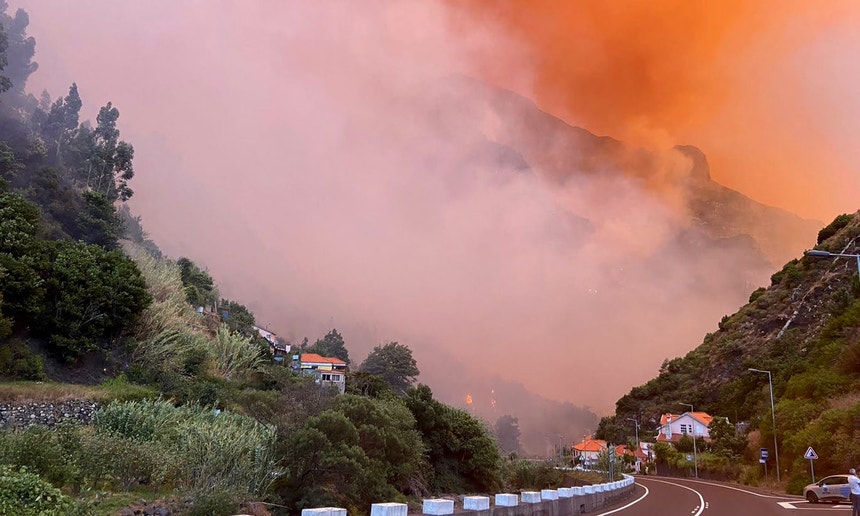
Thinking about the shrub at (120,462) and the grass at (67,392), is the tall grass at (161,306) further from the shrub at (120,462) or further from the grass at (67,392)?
the shrub at (120,462)

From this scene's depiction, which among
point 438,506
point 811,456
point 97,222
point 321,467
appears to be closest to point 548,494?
point 438,506

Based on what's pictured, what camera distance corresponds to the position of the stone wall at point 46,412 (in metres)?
21.3

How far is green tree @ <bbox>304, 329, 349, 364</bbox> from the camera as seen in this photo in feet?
433

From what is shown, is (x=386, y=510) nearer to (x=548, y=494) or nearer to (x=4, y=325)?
(x=548, y=494)

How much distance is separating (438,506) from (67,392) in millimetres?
22659

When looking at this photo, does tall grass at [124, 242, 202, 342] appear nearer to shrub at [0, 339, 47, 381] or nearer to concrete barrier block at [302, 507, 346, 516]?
shrub at [0, 339, 47, 381]

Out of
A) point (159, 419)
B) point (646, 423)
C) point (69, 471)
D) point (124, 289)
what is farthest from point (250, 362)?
point (646, 423)

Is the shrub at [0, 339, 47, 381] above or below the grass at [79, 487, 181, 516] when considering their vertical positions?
above

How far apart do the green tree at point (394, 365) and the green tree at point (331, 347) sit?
25.2 m

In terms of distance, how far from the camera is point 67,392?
24.5 meters

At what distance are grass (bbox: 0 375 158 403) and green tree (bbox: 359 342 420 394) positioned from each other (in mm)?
75731

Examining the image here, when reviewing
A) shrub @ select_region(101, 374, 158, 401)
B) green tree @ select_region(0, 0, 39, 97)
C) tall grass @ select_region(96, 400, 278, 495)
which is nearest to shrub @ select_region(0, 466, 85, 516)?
tall grass @ select_region(96, 400, 278, 495)

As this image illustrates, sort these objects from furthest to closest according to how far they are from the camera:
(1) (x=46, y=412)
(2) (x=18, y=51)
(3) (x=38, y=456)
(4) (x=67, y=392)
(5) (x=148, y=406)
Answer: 1. (2) (x=18, y=51)
2. (4) (x=67, y=392)
3. (1) (x=46, y=412)
4. (5) (x=148, y=406)
5. (3) (x=38, y=456)

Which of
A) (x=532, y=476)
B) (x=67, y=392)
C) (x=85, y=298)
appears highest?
(x=85, y=298)
